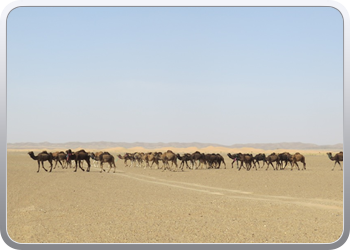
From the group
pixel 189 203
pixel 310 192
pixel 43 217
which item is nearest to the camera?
pixel 43 217

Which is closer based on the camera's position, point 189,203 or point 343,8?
point 343,8

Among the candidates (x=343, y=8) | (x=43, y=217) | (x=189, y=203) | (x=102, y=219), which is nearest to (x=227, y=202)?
(x=189, y=203)

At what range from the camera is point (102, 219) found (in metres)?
12.5

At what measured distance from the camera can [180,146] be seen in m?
174

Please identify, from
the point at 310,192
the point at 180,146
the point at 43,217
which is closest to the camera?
the point at 43,217

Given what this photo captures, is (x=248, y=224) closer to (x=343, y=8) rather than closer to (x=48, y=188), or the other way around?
(x=343, y=8)

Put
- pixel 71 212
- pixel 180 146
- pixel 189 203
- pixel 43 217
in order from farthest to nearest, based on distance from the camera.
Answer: pixel 180 146
pixel 189 203
pixel 71 212
pixel 43 217

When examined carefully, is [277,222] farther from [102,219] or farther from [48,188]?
[48,188]

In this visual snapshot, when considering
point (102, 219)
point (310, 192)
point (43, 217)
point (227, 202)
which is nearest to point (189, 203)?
point (227, 202)
